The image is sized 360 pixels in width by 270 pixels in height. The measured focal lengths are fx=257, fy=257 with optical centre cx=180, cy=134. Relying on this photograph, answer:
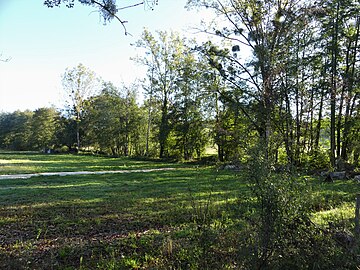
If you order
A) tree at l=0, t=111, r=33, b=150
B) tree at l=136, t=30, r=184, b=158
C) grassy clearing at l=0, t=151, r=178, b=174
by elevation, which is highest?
tree at l=136, t=30, r=184, b=158

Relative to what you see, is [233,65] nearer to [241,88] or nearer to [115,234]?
[241,88]

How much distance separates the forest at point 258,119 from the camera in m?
2.49

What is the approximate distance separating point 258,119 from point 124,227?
994cm

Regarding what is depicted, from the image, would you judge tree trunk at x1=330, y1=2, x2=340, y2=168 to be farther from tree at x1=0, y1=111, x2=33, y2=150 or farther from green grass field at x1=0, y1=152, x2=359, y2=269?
tree at x1=0, y1=111, x2=33, y2=150

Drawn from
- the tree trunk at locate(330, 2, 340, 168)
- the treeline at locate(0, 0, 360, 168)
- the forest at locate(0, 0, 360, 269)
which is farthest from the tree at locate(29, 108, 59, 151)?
the tree trunk at locate(330, 2, 340, 168)

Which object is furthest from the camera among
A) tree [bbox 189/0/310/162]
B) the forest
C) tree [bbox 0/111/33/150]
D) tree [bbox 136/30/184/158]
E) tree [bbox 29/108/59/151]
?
tree [bbox 0/111/33/150]

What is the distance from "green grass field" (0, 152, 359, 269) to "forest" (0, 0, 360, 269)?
3.8 inches

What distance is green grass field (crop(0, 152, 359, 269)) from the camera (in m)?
3.05

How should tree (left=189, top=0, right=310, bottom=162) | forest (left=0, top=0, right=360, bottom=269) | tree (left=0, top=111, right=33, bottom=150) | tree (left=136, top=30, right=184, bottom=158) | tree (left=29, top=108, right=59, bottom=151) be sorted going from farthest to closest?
tree (left=0, top=111, right=33, bottom=150), tree (left=29, top=108, right=59, bottom=151), tree (left=136, top=30, right=184, bottom=158), tree (left=189, top=0, right=310, bottom=162), forest (left=0, top=0, right=360, bottom=269)

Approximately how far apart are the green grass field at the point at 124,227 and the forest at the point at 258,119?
0.32 feet

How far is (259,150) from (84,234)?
10.3 ft

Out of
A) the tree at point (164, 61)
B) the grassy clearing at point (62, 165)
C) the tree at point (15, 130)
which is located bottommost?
the grassy clearing at point (62, 165)

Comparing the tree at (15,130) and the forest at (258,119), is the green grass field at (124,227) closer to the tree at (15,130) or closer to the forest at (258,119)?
the forest at (258,119)

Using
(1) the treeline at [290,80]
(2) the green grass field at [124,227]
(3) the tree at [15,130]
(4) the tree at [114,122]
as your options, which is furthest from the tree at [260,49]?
(3) the tree at [15,130]
